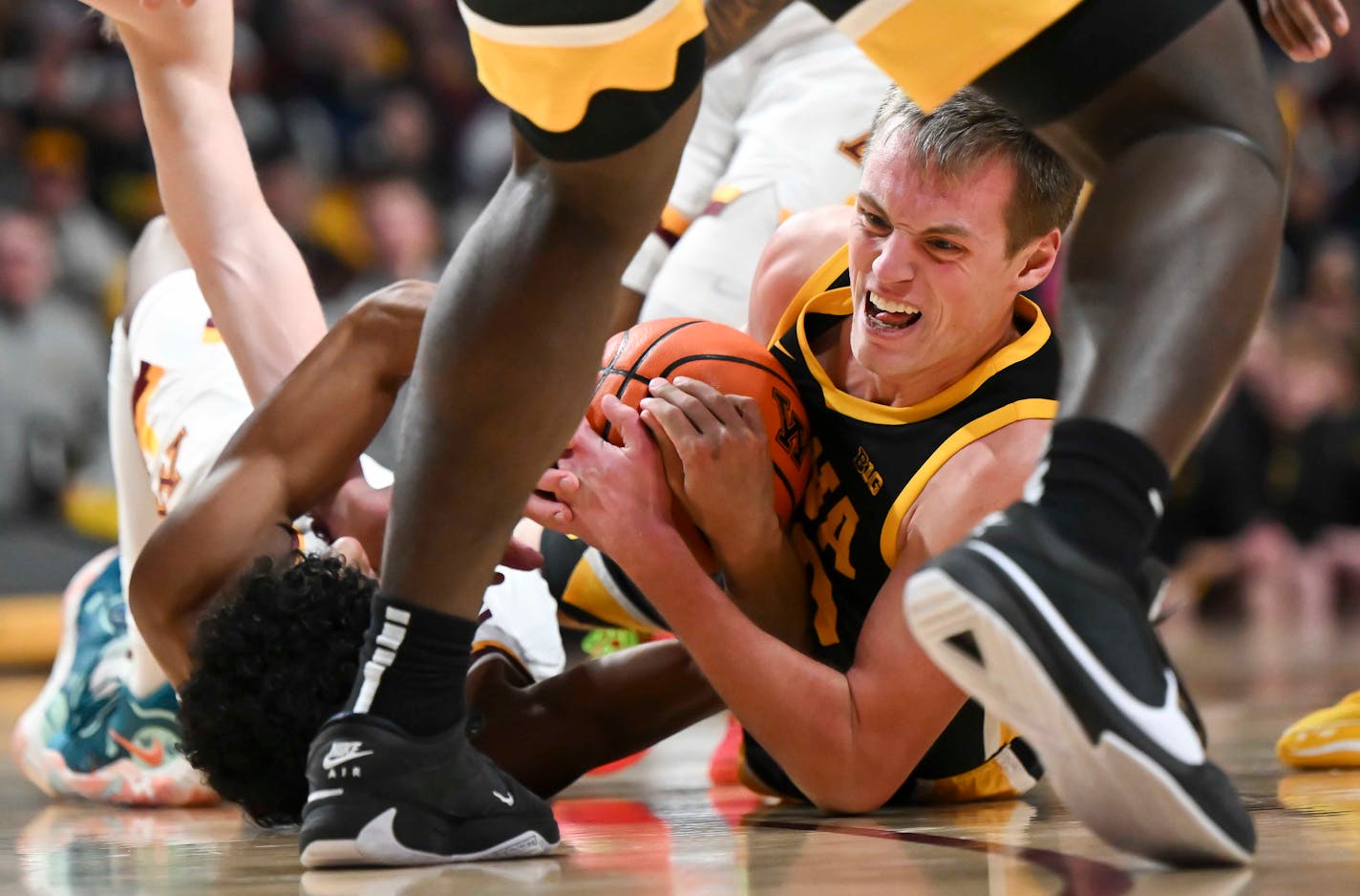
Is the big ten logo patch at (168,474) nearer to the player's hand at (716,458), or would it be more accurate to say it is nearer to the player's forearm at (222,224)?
the player's forearm at (222,224)

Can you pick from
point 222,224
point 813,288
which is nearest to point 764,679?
point 813,288

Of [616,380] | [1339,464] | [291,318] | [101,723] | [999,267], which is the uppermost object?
[999,267]

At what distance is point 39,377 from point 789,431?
5889 millimetres

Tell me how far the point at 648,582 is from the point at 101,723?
1.45 metres

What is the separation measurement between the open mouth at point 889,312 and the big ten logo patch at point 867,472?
20 centimetres

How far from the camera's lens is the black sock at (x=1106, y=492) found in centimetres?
146

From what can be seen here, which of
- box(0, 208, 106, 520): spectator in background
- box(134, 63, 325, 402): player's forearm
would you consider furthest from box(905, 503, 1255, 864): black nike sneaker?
box(0, 208, 106, 520): spectator in background

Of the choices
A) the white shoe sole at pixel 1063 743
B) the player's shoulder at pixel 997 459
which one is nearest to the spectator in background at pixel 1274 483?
the player's shoulder at pixel 997 459

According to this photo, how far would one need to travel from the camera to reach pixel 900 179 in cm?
236

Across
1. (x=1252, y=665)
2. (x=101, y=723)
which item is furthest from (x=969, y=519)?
(x=1252, y=665)

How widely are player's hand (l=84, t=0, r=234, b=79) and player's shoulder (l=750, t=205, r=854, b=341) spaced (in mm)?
1064

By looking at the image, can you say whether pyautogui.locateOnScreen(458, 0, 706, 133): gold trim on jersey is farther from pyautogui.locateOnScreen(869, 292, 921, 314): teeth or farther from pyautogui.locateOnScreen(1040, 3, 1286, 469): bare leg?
pyautogui.locateOnScreen(869, 292, 921, 314): teeth

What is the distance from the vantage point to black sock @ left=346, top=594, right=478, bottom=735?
1793 millimetres

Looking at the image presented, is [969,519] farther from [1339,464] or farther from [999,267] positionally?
[1339,464]
